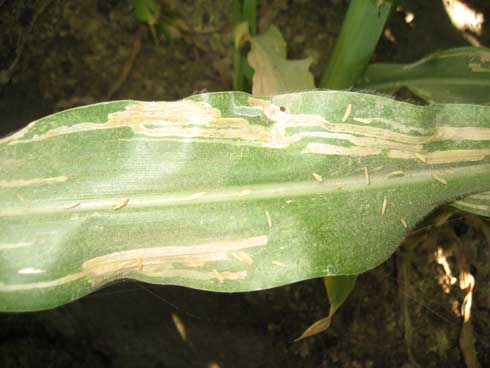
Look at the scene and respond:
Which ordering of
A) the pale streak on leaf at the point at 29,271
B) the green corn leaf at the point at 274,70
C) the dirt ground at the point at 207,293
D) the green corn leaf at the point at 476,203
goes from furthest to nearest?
the dirt ground at the point at 207,293, the green corn leaf at the point at 274,70, the green corn leaf at the point at 476,203, the pale streak on leaf at the point at 29,271

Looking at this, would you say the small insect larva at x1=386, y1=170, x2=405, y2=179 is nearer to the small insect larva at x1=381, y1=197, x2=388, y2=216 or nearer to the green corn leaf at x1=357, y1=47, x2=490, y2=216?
the small insect larva at x1=381, y1=197, x2=388, y2=216

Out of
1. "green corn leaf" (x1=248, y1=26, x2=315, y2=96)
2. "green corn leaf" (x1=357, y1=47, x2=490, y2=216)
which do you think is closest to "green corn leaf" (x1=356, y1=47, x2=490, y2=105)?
"green corn leaf" (x1=357, y1=47, x2=490, y2=216)

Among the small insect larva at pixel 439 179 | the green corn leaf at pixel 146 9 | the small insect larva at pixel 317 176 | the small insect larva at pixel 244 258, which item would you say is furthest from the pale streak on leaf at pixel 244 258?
the green corn leaf at pixel 146 9

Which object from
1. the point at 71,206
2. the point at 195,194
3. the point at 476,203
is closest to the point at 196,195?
the point at 195,194

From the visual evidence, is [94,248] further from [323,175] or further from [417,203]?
[417,203]

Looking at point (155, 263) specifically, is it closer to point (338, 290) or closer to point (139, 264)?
point (139, 264)

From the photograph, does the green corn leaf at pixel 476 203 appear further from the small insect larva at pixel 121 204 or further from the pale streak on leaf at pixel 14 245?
the pale streak on leaf at pixel 14 245
